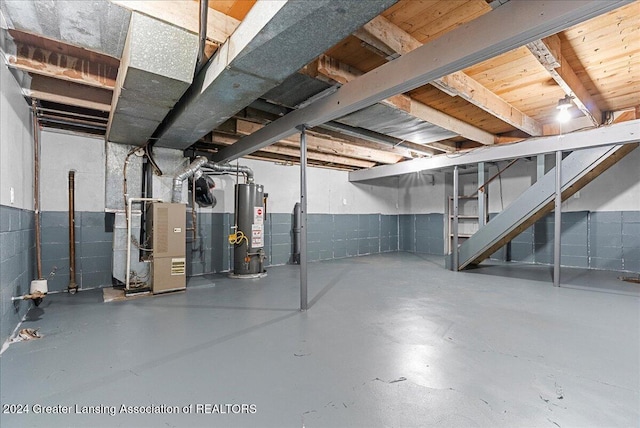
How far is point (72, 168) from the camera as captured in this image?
394 cm

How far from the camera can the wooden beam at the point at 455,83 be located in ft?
6.84

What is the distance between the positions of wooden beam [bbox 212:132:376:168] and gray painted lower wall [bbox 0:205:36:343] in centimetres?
242

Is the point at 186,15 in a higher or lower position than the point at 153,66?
higher

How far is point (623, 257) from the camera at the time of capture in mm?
5117

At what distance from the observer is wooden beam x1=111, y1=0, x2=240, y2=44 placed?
169cm

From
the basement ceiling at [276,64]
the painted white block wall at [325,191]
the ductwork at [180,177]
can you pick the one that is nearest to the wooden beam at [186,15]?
the basement ceiling at [276,64]

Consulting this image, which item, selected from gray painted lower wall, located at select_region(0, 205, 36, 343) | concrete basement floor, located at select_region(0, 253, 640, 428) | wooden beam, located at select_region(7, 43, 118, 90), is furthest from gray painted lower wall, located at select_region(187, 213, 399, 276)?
wooden beam, located at select_region(7, 43, 118, 90)

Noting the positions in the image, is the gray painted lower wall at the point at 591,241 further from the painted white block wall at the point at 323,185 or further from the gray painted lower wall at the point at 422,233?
the gray painted lower wall at the point at 422,233

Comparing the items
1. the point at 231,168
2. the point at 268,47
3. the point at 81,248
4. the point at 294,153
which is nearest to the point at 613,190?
the point at 294,153

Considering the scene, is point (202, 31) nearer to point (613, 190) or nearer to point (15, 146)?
point (15, 146)

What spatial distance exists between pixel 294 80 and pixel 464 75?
1727mm

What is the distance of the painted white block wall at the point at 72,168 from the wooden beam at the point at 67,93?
1.06 metres

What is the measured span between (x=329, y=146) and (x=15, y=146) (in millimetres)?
3949

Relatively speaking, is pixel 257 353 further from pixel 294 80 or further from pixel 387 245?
pixel 387 245
